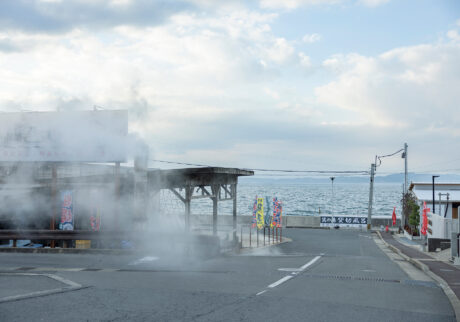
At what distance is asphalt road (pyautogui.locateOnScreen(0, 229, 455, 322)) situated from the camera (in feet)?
28.4

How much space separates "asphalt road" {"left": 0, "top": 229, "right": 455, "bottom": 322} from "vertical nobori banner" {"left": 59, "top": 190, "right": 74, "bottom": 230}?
25.0 feet

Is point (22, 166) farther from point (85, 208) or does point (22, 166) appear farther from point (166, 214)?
point (166, 214)

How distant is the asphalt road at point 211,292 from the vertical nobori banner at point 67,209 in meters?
A: 7.62

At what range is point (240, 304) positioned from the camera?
948 centimetres

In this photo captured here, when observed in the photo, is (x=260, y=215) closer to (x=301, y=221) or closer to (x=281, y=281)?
(x=301, y=221)

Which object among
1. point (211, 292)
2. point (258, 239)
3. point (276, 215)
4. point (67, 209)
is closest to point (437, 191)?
point (276, 215)

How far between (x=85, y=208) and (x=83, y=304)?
17.9 meters

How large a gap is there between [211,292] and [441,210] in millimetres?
45868

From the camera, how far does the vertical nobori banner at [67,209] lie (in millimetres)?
24688

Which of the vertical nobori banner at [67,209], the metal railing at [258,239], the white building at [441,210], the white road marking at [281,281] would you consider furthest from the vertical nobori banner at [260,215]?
the white road marking at [281,281]

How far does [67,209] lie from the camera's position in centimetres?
2472

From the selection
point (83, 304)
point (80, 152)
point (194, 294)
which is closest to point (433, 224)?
point (80, 152)

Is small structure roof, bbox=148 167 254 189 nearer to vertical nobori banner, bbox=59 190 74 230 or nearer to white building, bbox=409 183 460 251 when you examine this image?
vertical nobori banner, bbox=59 190 74 230

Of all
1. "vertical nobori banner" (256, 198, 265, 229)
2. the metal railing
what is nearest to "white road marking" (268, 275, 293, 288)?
the metal railing
